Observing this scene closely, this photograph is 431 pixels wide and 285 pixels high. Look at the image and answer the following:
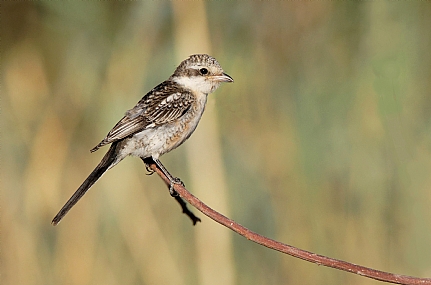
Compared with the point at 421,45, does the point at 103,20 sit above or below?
below

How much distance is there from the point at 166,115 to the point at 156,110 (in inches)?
2.1

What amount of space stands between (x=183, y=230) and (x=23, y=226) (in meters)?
0.72

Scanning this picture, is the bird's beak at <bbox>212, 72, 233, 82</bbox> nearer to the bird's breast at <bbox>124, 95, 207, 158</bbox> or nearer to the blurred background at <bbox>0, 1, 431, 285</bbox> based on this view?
the blurred background at <bbox>0, 1, 431, 285</bbox>

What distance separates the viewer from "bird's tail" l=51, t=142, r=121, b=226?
1975mm

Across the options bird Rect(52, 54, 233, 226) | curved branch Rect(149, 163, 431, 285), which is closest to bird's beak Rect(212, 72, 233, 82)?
bird Rect(52, 54, 233, 226)

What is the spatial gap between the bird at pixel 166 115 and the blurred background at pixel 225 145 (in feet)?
0.22

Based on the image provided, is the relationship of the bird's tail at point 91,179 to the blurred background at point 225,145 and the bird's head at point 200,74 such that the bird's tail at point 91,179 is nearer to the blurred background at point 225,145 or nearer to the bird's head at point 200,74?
the blurred background at point 225,145

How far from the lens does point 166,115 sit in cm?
254

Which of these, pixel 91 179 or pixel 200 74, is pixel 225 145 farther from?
pixel 91 179

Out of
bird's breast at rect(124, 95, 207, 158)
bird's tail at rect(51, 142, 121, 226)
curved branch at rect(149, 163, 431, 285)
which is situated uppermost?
bird's breast at rect(124, 95, 207, 158)

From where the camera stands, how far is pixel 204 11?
2434mm

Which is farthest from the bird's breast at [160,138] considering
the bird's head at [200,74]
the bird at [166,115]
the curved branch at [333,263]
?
the curved branch at [333,263]

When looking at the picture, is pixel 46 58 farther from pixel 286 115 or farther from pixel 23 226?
pixel 286 115

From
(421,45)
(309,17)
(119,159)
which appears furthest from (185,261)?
(421,45)
